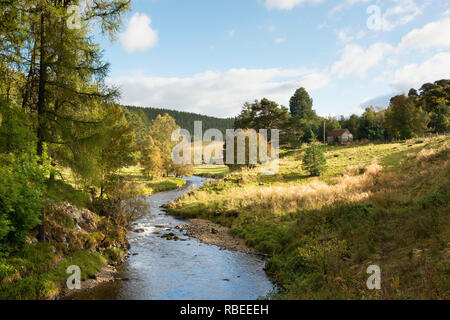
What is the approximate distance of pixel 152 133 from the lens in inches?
2194

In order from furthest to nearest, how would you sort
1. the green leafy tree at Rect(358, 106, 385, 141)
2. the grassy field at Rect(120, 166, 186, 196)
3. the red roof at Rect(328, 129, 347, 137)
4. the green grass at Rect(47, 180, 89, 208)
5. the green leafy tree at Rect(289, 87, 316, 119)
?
the green leafy tree at Rect(289, 87, 316, 119)
the red roof at Rect(328, 129, 347, 137)
the green leafy tree at Rect(358, 106, 385, 141)
the grassy field at Rect(120, 166, 186, 196)
the green grass at Rect(47, 180, 89, 208)

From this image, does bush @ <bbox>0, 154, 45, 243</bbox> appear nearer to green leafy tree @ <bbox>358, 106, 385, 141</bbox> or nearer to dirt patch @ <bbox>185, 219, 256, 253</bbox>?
dirt patch @ <bbox>185, 219, 256, 253</bbox>

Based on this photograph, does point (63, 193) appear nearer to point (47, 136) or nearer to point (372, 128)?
point (47, 136)

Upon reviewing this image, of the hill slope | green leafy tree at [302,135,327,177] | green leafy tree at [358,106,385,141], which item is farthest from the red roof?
the hill slope

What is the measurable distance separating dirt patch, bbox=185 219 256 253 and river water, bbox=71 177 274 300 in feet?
2.38

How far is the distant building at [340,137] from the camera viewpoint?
64250mm

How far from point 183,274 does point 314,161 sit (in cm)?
2447

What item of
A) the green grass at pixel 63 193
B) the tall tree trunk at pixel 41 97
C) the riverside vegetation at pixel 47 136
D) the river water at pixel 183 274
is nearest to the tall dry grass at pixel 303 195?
the river water at pixel 183 274

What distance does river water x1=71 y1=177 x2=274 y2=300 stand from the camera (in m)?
11.4

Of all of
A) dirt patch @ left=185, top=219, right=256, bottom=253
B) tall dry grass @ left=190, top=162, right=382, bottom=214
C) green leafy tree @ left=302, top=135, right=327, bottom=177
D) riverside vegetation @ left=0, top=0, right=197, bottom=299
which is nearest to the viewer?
riverside vegetation @ left=0, top=0, right=197, bottom=299

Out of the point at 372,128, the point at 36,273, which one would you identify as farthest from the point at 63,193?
the point at 372,128

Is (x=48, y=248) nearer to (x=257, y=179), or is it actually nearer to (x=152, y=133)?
(x=257, y=179)
